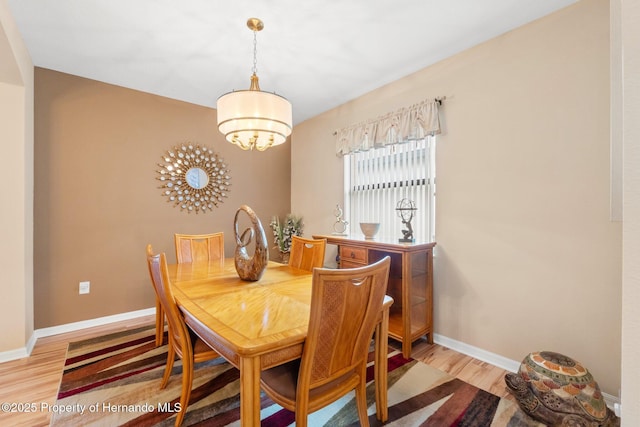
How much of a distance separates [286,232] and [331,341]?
3107 millimetres

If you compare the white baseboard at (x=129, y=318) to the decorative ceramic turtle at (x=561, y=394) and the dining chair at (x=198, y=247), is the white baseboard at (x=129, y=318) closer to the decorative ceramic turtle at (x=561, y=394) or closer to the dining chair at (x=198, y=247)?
the decorative ceramic turtle at (x=561, y=394)

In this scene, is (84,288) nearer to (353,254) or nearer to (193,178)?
(193,178)

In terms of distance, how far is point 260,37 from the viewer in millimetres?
2260

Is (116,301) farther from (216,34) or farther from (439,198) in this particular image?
(439,198)

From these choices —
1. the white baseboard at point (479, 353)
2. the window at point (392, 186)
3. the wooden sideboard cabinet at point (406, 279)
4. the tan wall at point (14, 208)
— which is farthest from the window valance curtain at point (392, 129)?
the tan wall at point (14, 208)

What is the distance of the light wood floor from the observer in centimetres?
173

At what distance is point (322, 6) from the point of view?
193 cm

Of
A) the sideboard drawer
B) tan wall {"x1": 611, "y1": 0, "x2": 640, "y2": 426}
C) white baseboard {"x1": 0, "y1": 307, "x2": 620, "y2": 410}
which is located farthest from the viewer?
the sideboard drawer

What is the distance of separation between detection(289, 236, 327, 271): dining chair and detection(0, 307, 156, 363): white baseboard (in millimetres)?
2135

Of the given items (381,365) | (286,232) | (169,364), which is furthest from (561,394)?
(286,232)

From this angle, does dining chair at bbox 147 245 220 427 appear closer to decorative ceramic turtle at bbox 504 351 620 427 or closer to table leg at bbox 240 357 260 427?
table leg at bbox 240 357 260 427

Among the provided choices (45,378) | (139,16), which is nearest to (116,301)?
(45,378)

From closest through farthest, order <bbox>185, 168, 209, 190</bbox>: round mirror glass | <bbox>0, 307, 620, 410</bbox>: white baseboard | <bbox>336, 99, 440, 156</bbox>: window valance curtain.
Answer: <bbox>0, 307, 620, 410</bbox>: white baseboard → <bbox>336, 99, 440, 156</bbox>: window valance curtain → <bbox>185, 168, 209, 190</bbox>: round mirror glass

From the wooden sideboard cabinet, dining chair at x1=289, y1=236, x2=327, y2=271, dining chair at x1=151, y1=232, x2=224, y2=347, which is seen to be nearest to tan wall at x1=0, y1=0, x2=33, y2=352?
dining chair at x1=151, y1=232, x2=224, y2=347
